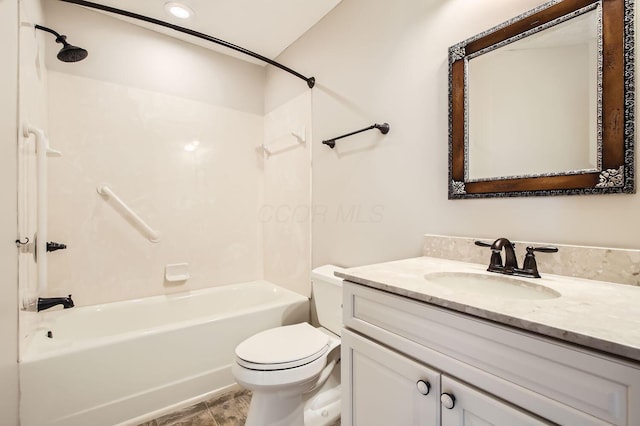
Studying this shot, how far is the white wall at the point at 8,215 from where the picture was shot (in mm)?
1059

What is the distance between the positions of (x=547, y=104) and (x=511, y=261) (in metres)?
0.58

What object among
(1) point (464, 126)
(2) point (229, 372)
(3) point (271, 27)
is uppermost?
(3) point (271, 27)

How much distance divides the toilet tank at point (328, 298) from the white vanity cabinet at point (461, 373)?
59cm

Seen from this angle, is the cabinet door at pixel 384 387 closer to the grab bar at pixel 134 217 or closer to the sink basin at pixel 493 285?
the sink basin at pixel 493 285

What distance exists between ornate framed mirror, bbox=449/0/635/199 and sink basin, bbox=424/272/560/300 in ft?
1.12

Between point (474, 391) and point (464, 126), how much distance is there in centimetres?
101

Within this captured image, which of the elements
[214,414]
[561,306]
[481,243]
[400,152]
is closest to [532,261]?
[481,243]

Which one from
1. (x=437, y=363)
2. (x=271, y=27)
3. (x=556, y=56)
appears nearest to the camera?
(x=437, y=363)

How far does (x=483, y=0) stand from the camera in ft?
3.94

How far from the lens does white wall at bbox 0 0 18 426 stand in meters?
1.06

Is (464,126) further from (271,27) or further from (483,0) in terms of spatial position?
(271,27)

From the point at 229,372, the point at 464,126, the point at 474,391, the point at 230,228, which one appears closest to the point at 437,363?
the point at 474,391

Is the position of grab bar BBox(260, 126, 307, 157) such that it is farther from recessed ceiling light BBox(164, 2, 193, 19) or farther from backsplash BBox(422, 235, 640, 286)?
backsplash BBox(422, 235, 640, 286)

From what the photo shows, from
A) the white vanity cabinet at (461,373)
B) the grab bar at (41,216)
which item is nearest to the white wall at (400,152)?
the white vanity cabinet at (461,373)
